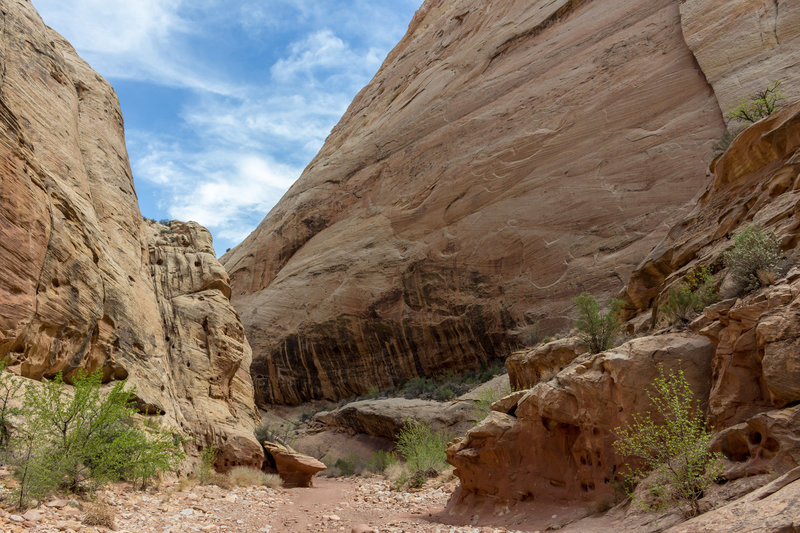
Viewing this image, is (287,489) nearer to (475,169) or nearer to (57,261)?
(57,261)

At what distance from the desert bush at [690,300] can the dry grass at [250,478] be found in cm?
1037

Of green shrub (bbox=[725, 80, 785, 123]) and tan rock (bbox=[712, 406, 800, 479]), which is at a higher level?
green shrub (bbox=[725, 80, 785, 123])

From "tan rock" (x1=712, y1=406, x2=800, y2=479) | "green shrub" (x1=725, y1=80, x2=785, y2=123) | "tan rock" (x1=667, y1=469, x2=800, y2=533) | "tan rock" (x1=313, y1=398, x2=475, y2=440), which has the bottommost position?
"tan rock" (x1=667, y1=469, x2=800, y2=533)

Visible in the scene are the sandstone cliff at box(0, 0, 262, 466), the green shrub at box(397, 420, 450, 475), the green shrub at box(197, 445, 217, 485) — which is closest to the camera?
the sandstone cliff at box(0, 0, 262, 466)

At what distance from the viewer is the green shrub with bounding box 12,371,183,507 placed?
688 centimetres

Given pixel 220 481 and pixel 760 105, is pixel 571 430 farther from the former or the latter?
pixel 760 105

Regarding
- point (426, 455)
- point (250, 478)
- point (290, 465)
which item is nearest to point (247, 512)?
point (250, 478)

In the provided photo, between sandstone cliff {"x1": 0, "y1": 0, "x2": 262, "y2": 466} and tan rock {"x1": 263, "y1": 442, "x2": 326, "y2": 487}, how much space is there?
2.96 ft

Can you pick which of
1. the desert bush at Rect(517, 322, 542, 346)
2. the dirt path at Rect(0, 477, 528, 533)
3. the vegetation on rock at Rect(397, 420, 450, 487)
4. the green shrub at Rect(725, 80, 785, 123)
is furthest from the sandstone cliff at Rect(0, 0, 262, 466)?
the green shrub at Rect(725, 80, 785, 123)

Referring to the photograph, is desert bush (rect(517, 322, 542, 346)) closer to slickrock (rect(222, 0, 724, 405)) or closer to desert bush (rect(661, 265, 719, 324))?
slickrock (rect(222, 0, 724, 405))

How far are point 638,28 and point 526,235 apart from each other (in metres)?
12.7

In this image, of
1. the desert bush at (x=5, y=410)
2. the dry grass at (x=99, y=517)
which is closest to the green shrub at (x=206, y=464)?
the desert bush at (x=5, y=410)

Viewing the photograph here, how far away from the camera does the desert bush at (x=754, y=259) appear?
24.3 feet

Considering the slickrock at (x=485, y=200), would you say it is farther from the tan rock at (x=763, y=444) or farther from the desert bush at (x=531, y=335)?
the tan rock at (x=763, y=444)
